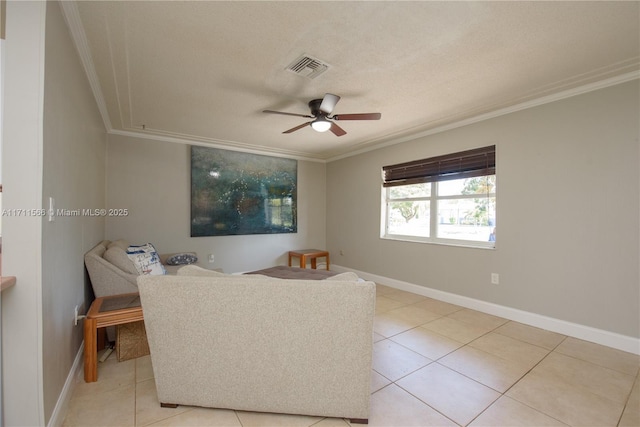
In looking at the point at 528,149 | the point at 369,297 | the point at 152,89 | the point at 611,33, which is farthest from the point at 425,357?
the point at 152,89

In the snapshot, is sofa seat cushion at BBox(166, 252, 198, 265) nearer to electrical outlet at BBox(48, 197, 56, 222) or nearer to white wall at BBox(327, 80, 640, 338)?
electrical outlet at BBox(48, 197, 56, 222)

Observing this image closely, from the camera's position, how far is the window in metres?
3.29

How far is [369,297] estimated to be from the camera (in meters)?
1.37

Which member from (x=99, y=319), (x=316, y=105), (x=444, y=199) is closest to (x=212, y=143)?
(x=316, y=105)

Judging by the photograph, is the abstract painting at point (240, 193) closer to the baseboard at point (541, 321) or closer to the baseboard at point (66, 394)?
the baseboard at point (66, 394)

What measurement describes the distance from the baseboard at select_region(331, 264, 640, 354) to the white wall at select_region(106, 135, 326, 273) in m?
2.76

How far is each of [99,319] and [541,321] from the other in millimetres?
3943

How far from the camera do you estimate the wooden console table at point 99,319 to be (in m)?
1.88

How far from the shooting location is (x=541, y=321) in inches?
110

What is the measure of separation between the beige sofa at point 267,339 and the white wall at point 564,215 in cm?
244

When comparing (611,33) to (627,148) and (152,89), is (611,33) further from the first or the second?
(152,89)

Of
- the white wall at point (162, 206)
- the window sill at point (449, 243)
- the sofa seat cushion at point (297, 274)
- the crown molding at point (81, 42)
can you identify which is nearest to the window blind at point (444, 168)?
the window sill at point (449, 243)

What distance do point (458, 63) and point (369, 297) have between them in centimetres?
199

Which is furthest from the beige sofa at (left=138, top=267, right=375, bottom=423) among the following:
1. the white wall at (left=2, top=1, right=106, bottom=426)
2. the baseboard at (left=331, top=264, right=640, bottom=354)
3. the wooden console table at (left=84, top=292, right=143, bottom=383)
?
the baseboard at (left=331, top=264, right=640, bottom=354)
